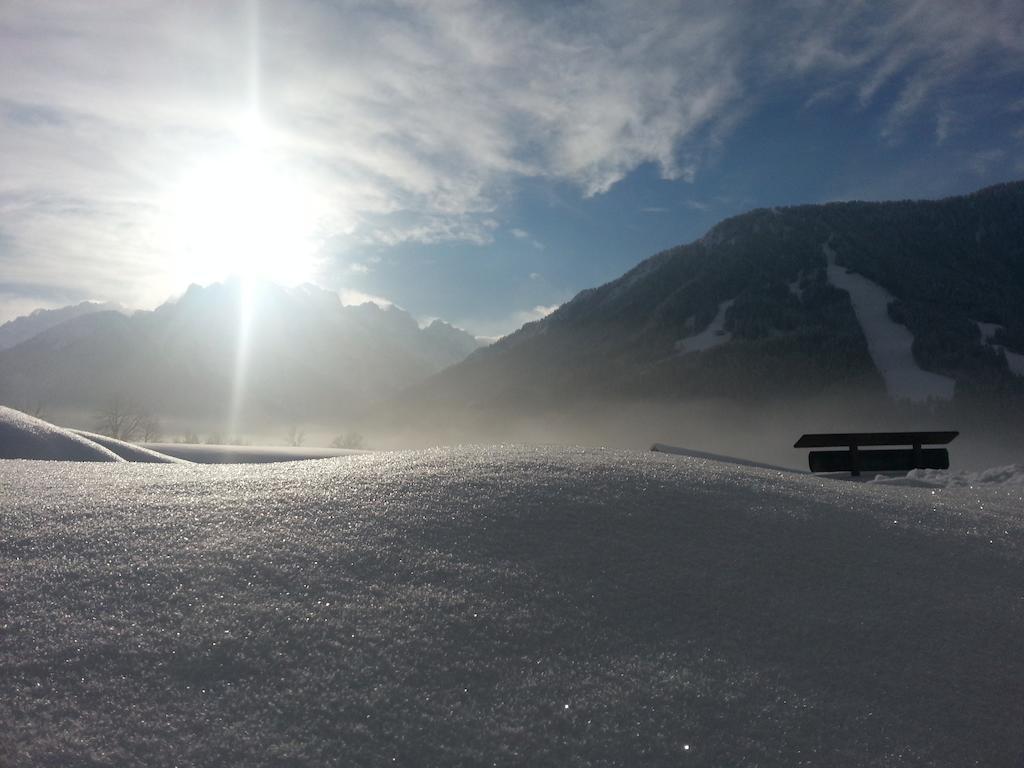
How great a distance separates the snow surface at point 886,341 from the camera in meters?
87.6

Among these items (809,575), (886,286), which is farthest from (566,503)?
(886,286)

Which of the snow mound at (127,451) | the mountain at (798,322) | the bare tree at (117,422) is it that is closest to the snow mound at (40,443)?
the snow mound at (127,451)

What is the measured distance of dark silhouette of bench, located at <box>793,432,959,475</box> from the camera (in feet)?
36.1

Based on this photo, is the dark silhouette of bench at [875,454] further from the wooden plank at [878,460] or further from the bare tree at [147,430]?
the bare tree at [147,430]

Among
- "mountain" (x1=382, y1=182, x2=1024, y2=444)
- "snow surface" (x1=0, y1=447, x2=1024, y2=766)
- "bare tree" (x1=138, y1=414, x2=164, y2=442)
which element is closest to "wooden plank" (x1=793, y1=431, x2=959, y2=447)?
"snow surface" (x1=0, y1=447, x2=1024, y2=766)

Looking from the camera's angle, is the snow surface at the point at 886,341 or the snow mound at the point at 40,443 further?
the snow surface at the point at 886,341

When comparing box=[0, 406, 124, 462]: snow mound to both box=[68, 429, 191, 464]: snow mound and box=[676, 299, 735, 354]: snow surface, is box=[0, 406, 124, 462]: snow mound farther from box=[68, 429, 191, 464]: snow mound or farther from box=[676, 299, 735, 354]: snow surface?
box=[676, 299, 735, 354]: snow surface

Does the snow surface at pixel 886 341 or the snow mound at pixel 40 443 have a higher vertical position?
the snow surface at pixel 886 341

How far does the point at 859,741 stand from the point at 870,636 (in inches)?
26.0

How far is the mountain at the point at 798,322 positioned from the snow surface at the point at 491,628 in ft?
306

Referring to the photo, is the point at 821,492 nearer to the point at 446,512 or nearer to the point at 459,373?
the point at 446,512

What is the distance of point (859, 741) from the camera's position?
209 cm

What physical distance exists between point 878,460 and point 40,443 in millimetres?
13468

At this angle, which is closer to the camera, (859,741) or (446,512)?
(859,741)
